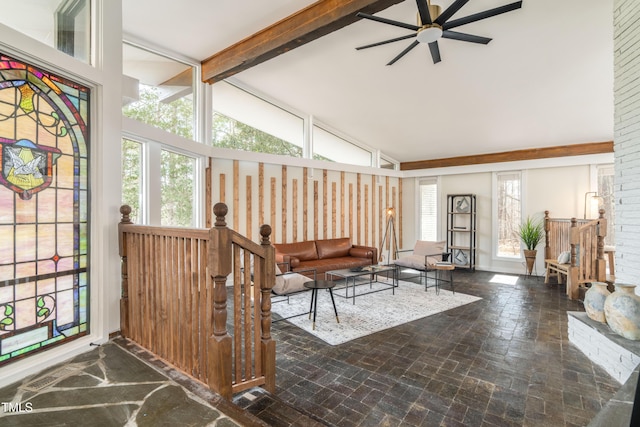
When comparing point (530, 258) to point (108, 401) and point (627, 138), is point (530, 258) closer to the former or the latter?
point (627, 138)

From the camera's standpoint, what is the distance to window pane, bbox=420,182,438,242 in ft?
27.5

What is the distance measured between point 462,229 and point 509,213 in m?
1.07

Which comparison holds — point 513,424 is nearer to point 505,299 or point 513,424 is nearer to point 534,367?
point 534,367

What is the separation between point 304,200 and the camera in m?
6.88

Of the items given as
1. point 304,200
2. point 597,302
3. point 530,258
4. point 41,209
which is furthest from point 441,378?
point 530,258

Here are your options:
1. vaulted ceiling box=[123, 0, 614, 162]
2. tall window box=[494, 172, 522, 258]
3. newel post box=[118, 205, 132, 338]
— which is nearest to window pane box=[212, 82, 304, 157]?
vaulted ceiling box=[123, 0, 614, 162]

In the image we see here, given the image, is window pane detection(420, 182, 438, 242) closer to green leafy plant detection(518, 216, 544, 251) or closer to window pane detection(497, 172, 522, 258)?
window pane detection(497, 172, 522, 258)

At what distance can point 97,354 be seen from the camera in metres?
2.38

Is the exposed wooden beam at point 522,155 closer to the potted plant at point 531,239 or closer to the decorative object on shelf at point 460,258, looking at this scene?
the potted plant at point 531,239

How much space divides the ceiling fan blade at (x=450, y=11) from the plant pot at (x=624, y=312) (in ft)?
8.93

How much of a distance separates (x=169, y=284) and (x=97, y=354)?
0.82 metres

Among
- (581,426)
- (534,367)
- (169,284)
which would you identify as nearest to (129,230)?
(169,284)

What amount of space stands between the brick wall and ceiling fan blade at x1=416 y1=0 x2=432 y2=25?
1846mm

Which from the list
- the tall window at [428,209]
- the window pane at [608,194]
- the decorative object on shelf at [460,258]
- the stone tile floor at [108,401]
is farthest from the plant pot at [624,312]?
the tall window at [428,209]
